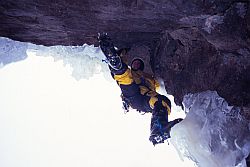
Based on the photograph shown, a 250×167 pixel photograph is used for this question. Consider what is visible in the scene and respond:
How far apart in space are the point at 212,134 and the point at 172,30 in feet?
7.71

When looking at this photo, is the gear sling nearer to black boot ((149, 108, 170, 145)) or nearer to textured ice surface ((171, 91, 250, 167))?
black boot ((149, 108, 170, 145))

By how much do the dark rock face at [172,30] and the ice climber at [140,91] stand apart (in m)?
0.53

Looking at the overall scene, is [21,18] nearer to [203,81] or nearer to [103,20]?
[103,20]

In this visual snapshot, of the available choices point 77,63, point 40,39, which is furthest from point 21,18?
point 77,63

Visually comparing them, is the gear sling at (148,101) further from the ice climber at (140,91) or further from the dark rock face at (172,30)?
the dark rock face at (172,30)

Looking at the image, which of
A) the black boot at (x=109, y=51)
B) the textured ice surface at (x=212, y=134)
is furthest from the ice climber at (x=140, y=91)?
the textured ice surface at (x=212, y=134)

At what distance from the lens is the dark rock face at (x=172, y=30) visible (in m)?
4.54

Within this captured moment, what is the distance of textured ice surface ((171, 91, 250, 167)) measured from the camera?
15.2 ft

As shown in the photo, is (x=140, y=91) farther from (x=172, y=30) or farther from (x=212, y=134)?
(x=212, y=134)

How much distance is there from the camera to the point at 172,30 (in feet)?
19.5

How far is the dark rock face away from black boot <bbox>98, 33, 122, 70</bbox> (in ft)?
1.05

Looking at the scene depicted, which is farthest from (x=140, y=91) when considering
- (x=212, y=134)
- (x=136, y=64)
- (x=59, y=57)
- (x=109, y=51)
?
(x=59, y=57)

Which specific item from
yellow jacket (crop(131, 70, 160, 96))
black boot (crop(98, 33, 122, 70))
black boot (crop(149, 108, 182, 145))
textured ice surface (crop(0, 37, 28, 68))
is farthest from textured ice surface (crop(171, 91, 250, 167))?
textured ice surface (crop(0, 37, 28, 68))

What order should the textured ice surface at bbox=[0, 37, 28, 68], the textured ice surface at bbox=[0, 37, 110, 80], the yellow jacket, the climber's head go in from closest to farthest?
1. the yellow jacket
2. the climber's head
3. the textured ice surface at bbox=[0, 37, 110, 80]
4. the textured ice surface at bbox=[0, 37, 28, 68]
